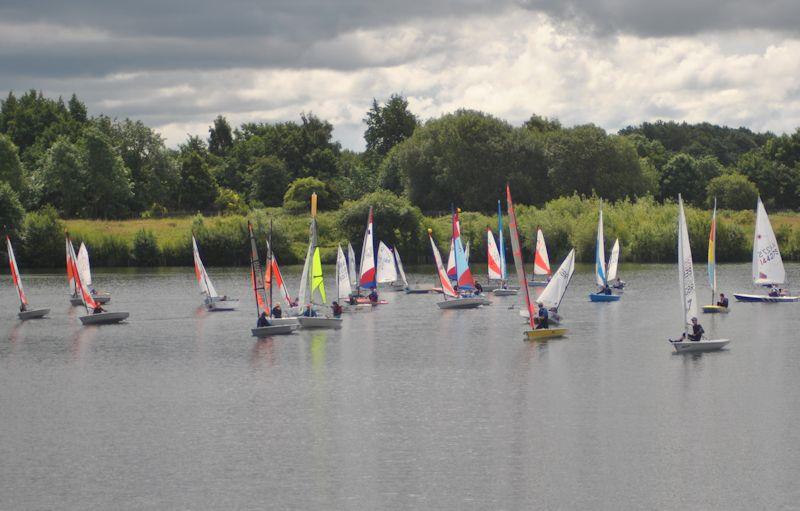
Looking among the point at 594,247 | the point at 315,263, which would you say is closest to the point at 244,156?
the point at 594,247

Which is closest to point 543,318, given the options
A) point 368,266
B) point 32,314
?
point 368,266

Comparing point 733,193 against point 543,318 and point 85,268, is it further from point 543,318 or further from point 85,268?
point 543,318

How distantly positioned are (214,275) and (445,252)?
89.0 ft

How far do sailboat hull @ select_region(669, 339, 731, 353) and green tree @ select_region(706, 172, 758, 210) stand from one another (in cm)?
10121

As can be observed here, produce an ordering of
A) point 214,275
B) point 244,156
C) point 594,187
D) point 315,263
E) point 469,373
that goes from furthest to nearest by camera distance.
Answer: point 244,156 → point 594,187 → point 214,275 → point 315,263 → point 469,373

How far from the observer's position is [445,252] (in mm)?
127312

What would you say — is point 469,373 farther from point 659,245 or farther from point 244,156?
point 244,156

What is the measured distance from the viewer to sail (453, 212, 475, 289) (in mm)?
78938

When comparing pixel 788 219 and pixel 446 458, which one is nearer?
pixel 446 458

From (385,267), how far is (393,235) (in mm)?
33907

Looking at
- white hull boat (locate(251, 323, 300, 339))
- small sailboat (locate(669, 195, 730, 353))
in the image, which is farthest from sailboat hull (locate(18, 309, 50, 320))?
small sailboat (locate(669, 195, 730, 353))

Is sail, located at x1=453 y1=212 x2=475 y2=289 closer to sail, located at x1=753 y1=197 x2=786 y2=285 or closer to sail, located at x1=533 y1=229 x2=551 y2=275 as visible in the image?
sail, located at x1=533 y1=229 x2=551 y2=275

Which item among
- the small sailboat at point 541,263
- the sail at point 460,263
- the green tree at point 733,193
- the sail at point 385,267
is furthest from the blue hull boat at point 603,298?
the green tree at point 733,193

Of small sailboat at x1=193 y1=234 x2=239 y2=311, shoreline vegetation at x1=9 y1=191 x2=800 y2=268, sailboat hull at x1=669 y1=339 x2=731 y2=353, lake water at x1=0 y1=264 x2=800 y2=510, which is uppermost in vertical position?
shoreline vegetation at x1=9 y1=191 x2=800 y2=268
